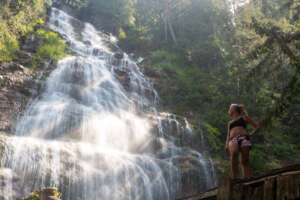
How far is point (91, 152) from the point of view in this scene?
9945 mm

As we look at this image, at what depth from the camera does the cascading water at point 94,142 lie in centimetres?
847

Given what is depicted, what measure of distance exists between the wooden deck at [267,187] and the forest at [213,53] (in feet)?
9.09

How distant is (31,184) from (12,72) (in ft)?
23.8

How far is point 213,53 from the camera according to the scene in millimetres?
24594

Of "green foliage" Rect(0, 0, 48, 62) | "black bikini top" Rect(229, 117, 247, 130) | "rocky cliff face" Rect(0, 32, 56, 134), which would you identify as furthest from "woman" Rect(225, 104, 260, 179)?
"green foliage" Rect(0, 0, 48, 62)

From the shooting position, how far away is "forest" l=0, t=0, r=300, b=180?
8.39 meters

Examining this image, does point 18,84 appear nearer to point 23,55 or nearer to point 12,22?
point 23,55

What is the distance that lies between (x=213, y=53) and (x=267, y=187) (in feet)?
75.7

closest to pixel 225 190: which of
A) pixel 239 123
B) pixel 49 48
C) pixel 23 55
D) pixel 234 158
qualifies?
pixel 234 158

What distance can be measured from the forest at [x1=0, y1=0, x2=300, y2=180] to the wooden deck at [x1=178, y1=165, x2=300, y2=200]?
9.09 feet

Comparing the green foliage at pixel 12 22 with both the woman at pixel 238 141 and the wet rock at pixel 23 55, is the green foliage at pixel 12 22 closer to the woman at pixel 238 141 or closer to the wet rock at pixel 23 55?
the wet rock at pixel 23 55

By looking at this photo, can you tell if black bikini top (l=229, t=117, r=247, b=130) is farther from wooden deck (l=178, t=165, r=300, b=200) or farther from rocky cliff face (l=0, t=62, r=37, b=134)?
rocky cliff face (l=0, t=62, r=37, b=134)

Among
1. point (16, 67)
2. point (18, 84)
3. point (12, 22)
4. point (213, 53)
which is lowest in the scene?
point (18, 84)

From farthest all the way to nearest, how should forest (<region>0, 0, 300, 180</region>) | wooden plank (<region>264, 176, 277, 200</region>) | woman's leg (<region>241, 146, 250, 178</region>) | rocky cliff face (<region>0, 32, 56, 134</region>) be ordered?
rocky cliff face (<region>0, 32, 56, 134</region>), forest (<region>0, 0, 300, 180</region>), woman's leg (<region>241, 146, 250, 178</region>), wooden plank (<region>264, 176, 277, 200</region>)
